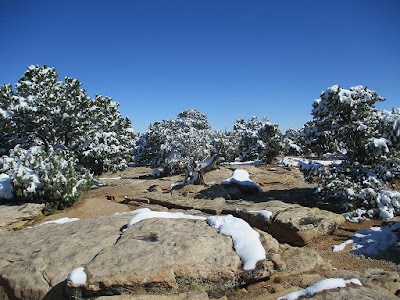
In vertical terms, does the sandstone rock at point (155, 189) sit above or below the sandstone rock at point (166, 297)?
above

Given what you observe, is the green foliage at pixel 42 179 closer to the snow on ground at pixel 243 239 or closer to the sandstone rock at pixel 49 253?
the sandstone rock at pixel 49 253

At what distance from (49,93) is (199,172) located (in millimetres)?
8386

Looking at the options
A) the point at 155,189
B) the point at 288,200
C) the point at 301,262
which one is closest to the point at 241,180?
the point at 288,200

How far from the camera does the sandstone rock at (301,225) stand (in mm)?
7723

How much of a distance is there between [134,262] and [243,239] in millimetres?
2063

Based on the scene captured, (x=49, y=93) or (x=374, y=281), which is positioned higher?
(x=49, y=93)

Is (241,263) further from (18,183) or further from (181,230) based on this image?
(18,183)

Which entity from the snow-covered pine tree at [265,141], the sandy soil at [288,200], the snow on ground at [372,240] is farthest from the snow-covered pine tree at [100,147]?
the snow-covered pine tree at [265,141]

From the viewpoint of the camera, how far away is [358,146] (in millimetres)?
10812

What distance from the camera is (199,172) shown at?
15.0 m

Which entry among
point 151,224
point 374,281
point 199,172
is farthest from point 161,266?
point 199,172

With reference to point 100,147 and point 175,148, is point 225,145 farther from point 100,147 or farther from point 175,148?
point 100,147

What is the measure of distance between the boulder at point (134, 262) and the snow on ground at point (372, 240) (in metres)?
3.14

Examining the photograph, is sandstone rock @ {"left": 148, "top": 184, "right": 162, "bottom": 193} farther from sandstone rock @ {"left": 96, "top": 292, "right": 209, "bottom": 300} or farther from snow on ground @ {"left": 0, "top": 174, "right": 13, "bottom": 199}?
sandstone rock @ {"left": 96, "top": 292, "right": 209, "bottom": 300}
